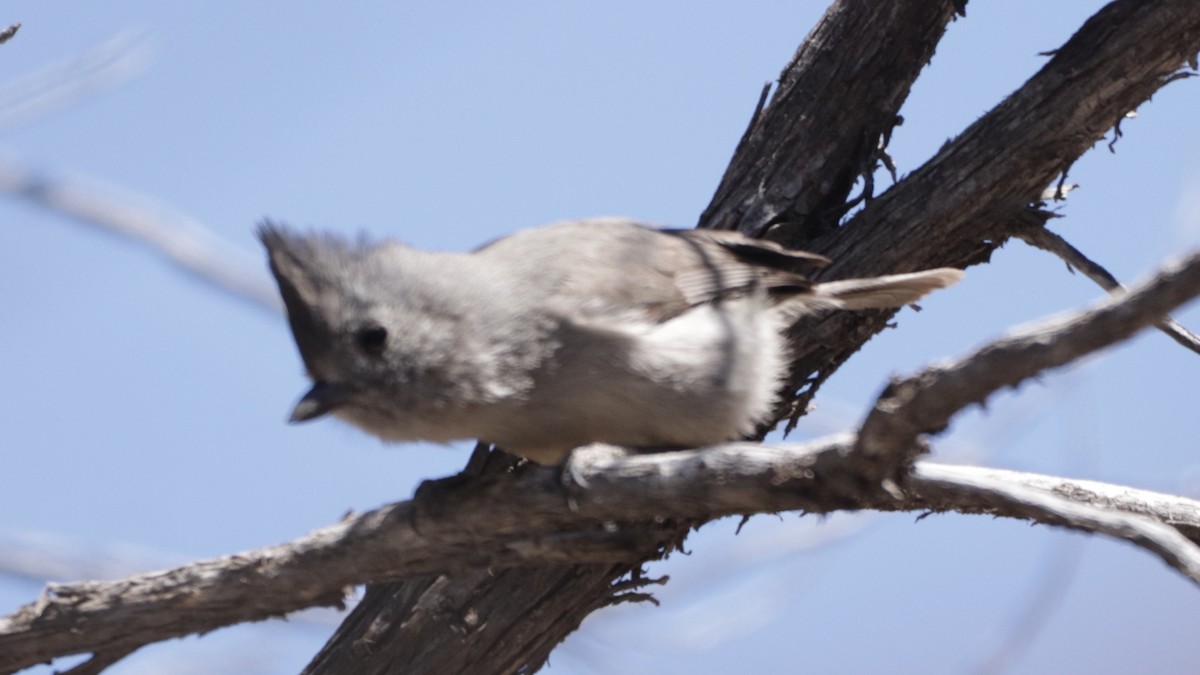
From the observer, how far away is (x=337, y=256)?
381cm

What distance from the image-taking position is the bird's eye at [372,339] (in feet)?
12.1

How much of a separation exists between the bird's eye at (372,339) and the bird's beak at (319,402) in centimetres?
14

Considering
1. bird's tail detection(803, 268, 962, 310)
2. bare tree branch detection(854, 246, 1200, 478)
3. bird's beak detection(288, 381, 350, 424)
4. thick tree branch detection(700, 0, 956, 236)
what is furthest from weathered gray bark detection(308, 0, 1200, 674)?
bare tree branch detection(854, 246, 1200, 478)

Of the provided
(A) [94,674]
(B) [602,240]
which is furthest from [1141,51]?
(A) [94,674]

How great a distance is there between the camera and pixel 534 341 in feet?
12.4

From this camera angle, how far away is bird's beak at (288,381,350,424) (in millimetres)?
3572

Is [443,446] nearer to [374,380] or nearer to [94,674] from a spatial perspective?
[374,380]

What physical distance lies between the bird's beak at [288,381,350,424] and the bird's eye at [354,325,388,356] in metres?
0.14

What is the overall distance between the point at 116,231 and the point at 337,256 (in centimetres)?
284

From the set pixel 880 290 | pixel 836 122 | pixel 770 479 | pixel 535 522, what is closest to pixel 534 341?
pixel 535 522

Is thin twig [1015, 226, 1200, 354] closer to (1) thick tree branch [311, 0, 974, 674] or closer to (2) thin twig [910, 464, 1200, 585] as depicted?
(1) thick tree branch [311, 0, 974, 674]

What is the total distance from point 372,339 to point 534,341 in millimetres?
481

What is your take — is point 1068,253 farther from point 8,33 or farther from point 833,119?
point 8,33

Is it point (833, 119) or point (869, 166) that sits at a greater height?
point (833, 119)
